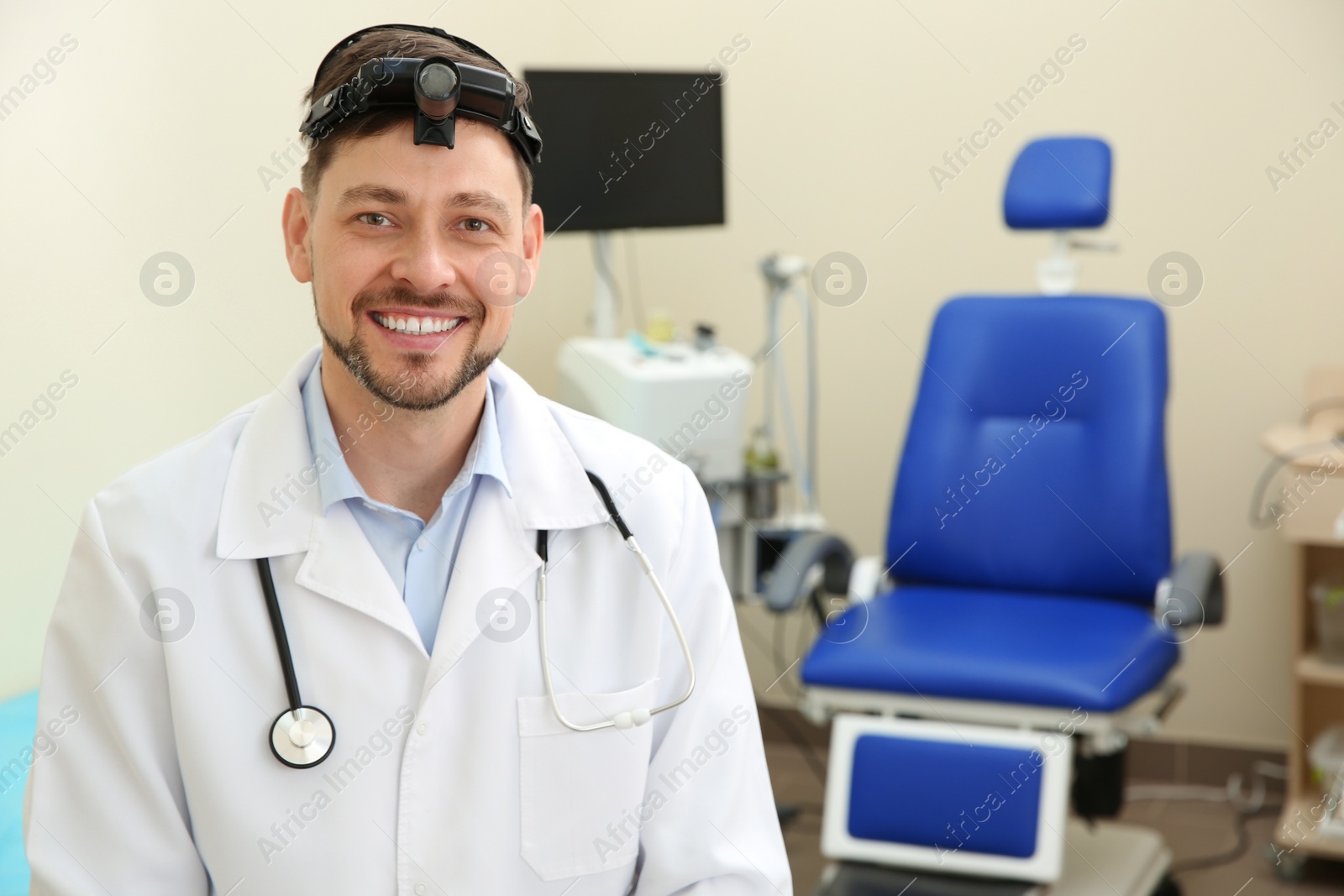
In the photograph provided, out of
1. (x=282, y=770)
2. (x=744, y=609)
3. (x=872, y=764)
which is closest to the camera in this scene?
(x=282, y=770)

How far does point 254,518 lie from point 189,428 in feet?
2.49

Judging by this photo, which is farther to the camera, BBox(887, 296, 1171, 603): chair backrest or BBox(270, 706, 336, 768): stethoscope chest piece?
BBox(887, 296, 1171, 603): chair backrest

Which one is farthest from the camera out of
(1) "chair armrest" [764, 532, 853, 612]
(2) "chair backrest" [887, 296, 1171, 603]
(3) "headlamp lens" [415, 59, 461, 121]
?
(2) "chair backrest" [887, 296, 1171, 603]

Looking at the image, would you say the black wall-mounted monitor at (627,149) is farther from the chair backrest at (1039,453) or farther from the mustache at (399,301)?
the mustache at (399,301)

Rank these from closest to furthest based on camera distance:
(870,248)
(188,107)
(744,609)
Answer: (188,107)
(870,248)
(744,609)

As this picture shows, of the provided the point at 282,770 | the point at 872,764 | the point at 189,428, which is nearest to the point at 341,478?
the point at 282,770

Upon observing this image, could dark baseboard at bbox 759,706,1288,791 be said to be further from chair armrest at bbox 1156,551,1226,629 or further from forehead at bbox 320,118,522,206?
forehead at bbox 320,118,522,206

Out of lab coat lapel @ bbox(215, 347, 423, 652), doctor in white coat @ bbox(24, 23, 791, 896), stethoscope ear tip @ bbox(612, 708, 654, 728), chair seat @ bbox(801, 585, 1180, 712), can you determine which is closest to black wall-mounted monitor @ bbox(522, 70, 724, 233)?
chair seat @ bbox(801, 585, 1180, 712)

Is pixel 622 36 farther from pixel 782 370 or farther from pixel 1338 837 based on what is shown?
pixel 1338 837

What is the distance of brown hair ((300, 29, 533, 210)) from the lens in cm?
117

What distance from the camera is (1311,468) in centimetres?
248

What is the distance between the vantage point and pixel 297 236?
128 centimetres

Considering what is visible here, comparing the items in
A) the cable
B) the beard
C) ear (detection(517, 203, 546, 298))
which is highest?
ear (detection(517, 203, 546, 298))

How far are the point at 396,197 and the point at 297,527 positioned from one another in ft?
1.05
